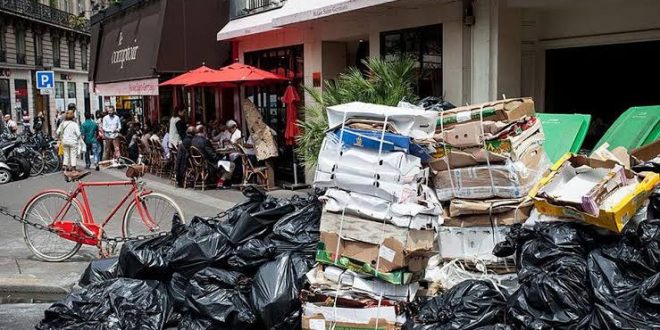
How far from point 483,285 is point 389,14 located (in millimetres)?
6964

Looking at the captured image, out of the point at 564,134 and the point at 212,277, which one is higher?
the point at 564,134

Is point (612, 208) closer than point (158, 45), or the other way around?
point (612, 208)

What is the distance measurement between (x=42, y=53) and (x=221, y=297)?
5018 centimetres

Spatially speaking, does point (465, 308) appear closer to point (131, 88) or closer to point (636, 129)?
point (636, 129)

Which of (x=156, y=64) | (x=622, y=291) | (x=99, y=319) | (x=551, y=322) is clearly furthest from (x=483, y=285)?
(x=156, y=64)

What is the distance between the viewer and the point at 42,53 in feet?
162

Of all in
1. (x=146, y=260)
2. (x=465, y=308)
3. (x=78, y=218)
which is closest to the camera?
(x=465, y=308)

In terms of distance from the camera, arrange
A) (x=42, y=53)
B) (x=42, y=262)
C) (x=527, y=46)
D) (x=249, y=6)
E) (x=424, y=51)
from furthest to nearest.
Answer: (x=42, y=53) < (x=249, y=6) < (x=424, y=51) < (x=527, y=46) < (x=42, y=262)

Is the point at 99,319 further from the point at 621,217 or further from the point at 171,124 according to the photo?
the point at 171,124

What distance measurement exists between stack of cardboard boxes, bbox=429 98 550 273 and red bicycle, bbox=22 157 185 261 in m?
3.28

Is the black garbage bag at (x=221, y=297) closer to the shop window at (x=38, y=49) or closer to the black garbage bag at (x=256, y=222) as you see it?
the black garbage bag at (x=256, y=222)

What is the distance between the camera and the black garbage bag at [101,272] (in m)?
5.94

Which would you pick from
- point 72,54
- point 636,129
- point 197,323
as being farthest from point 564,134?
point 72,54

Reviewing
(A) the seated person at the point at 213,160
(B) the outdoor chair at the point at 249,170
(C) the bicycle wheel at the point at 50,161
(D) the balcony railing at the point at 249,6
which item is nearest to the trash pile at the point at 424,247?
(B) the outdoor chair at the point at 249,170
